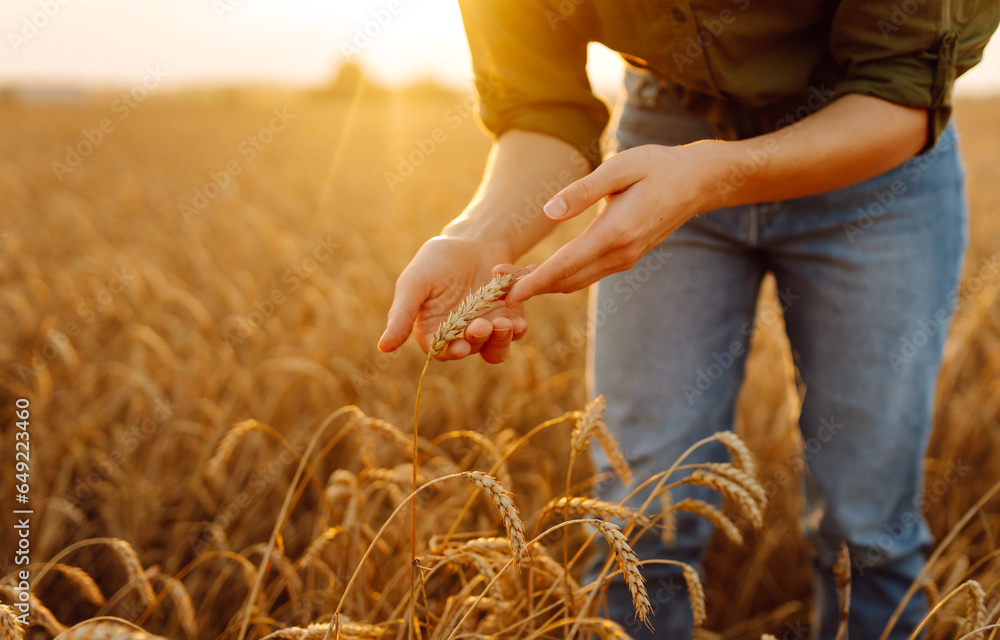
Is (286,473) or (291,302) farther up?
(291,302)

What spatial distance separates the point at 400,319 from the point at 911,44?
0.87m

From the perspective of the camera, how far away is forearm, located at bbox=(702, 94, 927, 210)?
942 mm

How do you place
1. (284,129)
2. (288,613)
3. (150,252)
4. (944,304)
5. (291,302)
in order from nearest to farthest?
(944,304) < (288,613) < (291,302) < (150,252) < (284,129)

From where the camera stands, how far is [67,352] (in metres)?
2.29

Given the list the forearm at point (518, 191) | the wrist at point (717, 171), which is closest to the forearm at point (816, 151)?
the wrist at point (717, 171)

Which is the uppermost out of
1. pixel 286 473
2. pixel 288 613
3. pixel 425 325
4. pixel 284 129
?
pixel 284 129

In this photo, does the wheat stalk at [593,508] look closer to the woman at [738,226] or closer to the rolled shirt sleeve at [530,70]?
the woman at [738,226]

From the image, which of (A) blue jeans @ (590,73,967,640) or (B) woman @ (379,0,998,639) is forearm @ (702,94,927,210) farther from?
(A) blue jeans @ (590,73,967,640)

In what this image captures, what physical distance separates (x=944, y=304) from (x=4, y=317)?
3655 mm

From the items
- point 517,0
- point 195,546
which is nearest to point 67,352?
point 195,546

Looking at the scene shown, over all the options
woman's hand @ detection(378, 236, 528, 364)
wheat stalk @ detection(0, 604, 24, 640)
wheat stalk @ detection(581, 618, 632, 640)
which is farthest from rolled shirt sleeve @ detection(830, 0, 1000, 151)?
wheat stalk @ detection(0, 604, 24, 640)

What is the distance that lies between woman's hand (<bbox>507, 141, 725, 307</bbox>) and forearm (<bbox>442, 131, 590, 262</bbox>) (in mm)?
226

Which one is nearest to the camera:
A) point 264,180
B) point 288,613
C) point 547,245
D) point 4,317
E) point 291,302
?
point 288,613

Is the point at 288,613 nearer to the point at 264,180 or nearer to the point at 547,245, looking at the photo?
the point at 547,245
